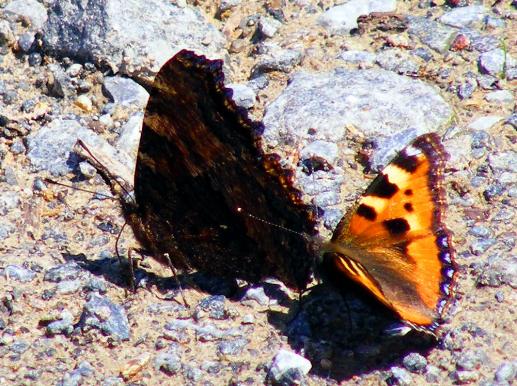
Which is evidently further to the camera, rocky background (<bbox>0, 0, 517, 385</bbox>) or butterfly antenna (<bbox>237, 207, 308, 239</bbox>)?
butterfly antenna (<bbox>237, 207, 308, 239</bbox>)

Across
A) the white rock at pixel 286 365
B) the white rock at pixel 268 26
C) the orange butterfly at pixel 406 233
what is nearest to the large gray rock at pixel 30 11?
the white rock at pixel 268 26

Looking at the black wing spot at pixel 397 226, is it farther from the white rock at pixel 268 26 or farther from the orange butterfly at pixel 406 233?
the white rock at pixel 268 26

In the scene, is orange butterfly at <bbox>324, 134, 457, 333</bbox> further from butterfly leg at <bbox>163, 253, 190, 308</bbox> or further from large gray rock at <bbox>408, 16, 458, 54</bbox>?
large gray rock at <bbox>408, 16, 458, 54</bbox>

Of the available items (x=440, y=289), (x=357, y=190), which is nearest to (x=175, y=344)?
(x=440, y=289)

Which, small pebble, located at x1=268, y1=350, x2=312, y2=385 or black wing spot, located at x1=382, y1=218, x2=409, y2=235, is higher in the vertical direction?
black wing spot, located at x1=382, y1=218, x2=409, y2=235

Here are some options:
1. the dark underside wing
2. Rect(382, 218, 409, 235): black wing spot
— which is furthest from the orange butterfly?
the dark underside wing
